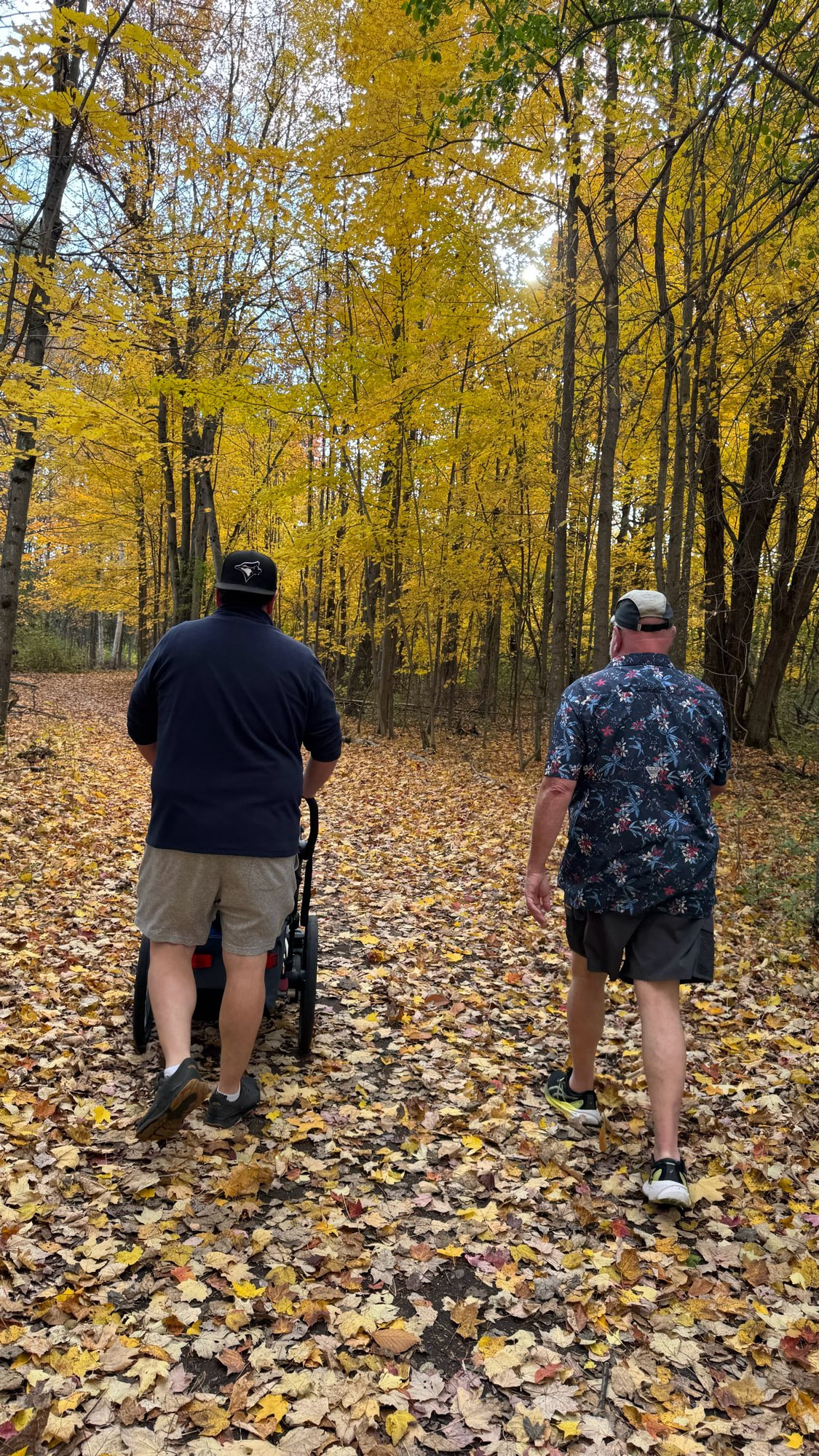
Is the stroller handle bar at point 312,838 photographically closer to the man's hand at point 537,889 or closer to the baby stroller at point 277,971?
the baby stroller at point 277,971

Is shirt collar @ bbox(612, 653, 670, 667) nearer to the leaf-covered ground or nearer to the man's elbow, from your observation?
the man's elbow

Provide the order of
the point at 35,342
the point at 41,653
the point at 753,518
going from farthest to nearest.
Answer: the point at 41,653 < the point at 753,518 < the point at 35,342

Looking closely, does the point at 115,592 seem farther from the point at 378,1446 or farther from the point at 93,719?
the point at 378,1446

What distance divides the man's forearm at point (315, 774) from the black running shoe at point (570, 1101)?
172 cm

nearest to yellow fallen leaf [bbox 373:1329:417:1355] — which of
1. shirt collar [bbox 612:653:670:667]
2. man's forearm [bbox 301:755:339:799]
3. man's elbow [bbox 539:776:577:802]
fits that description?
man's elbow [bbox 539:776:577:802]

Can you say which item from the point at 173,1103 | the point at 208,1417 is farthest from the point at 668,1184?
the point at 173,1103

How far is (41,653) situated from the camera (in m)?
29.0

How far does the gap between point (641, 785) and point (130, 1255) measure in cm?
232

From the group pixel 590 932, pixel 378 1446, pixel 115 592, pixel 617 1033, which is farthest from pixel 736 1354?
pixel 115 592

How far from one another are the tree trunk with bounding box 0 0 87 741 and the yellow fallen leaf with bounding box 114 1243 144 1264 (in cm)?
751

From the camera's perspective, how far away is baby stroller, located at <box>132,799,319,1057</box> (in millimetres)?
3344

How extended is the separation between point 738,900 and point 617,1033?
9.94ft

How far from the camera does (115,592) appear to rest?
85.0 ft

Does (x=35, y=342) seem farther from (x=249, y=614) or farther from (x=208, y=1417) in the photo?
(x=208, y=1417)
